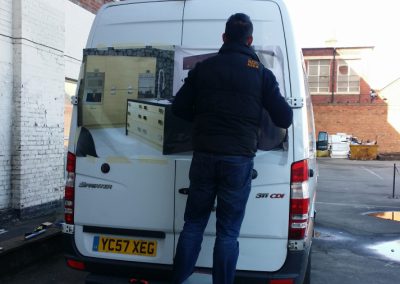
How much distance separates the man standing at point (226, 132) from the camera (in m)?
2.97

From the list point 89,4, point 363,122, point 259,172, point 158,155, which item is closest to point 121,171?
point 158,155

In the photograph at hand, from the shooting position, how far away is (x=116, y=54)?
3.55m

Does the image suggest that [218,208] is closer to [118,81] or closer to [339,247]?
[118,81]

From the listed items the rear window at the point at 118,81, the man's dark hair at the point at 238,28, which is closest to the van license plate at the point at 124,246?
the rear window at the point at 118,81

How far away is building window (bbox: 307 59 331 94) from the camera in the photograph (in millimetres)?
38469

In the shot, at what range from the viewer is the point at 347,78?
37938 millimetres

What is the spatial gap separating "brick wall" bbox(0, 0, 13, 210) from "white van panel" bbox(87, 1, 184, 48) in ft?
11.1

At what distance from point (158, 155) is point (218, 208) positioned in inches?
26.4

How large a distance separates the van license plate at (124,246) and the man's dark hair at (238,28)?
164cm

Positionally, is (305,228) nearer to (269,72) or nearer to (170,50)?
(269,72)

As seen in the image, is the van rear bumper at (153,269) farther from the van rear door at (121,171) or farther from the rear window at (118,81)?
the rear window at (118,81)

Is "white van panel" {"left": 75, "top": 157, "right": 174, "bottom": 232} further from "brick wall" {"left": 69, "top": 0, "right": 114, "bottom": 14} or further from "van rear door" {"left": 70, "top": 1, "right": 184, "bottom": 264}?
"brick wall" {"left": 69, "top": 0, "right": 114, "bottom": 14}

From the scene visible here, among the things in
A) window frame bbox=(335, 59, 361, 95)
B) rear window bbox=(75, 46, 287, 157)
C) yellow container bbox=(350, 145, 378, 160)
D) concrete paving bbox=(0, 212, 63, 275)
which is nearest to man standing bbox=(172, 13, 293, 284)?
rear window bbox=(75, 46, 287, 157)

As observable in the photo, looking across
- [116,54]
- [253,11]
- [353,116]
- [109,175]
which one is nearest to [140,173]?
[109,175]
